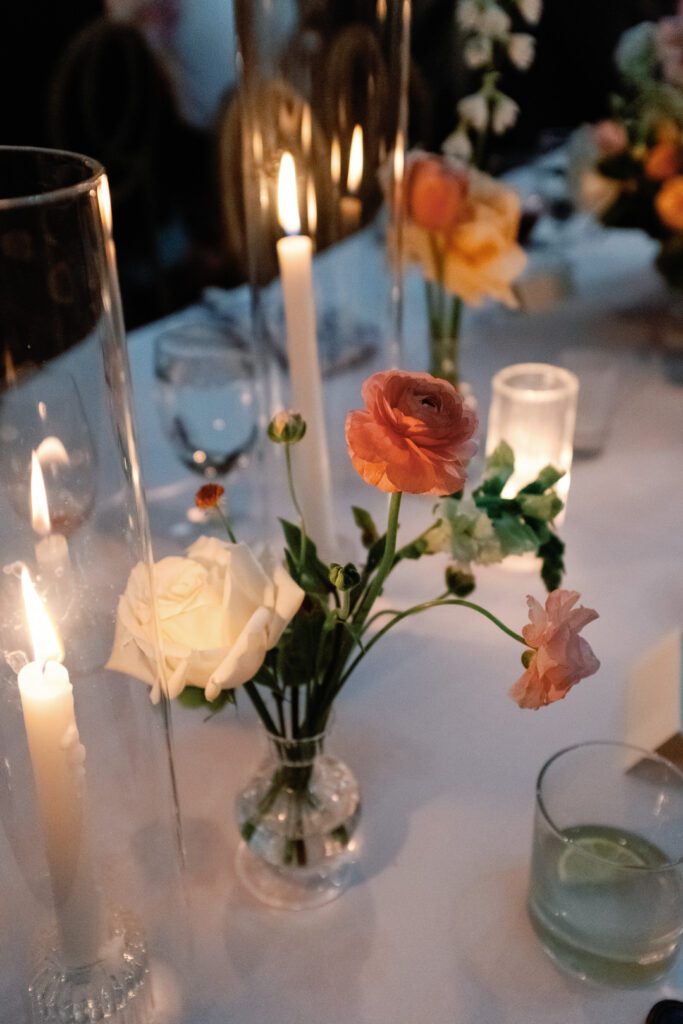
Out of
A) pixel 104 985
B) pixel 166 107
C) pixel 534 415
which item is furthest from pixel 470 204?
pixel 166 107

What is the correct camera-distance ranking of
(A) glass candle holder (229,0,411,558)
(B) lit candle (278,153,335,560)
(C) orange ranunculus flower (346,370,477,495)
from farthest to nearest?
(A) glass candle holder (229,0,411,558)
(B) lit candle (278,153,335,560)
(C) orange ranunculus flower (346,370,477,495)

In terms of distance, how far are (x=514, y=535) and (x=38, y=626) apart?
250mm

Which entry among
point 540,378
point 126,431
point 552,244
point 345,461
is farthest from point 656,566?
point 552,244

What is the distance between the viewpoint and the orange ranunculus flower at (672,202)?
126cm

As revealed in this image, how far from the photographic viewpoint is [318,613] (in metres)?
0.56

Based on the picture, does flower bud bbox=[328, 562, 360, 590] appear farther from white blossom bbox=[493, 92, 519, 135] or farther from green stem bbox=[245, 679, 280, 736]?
white blossom bbox=[493, 92, 519, 135]

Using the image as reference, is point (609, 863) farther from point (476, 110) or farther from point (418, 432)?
point (476, 110)

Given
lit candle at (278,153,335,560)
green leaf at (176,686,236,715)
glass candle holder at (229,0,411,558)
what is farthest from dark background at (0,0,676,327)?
green leaf at (176,686,236,715)

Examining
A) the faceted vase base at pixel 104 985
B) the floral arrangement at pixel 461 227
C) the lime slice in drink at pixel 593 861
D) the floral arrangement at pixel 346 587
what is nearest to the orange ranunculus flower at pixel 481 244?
the floral arrangement at pixel 461 227

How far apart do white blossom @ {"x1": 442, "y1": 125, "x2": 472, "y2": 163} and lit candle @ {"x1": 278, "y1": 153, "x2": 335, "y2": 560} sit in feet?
1.22

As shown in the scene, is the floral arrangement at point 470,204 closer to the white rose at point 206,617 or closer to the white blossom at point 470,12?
the white blossom at point 470,12

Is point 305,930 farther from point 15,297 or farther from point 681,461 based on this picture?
point 681,461

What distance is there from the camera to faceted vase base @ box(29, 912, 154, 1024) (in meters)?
0.52

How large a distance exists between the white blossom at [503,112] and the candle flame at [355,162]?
175 mm
